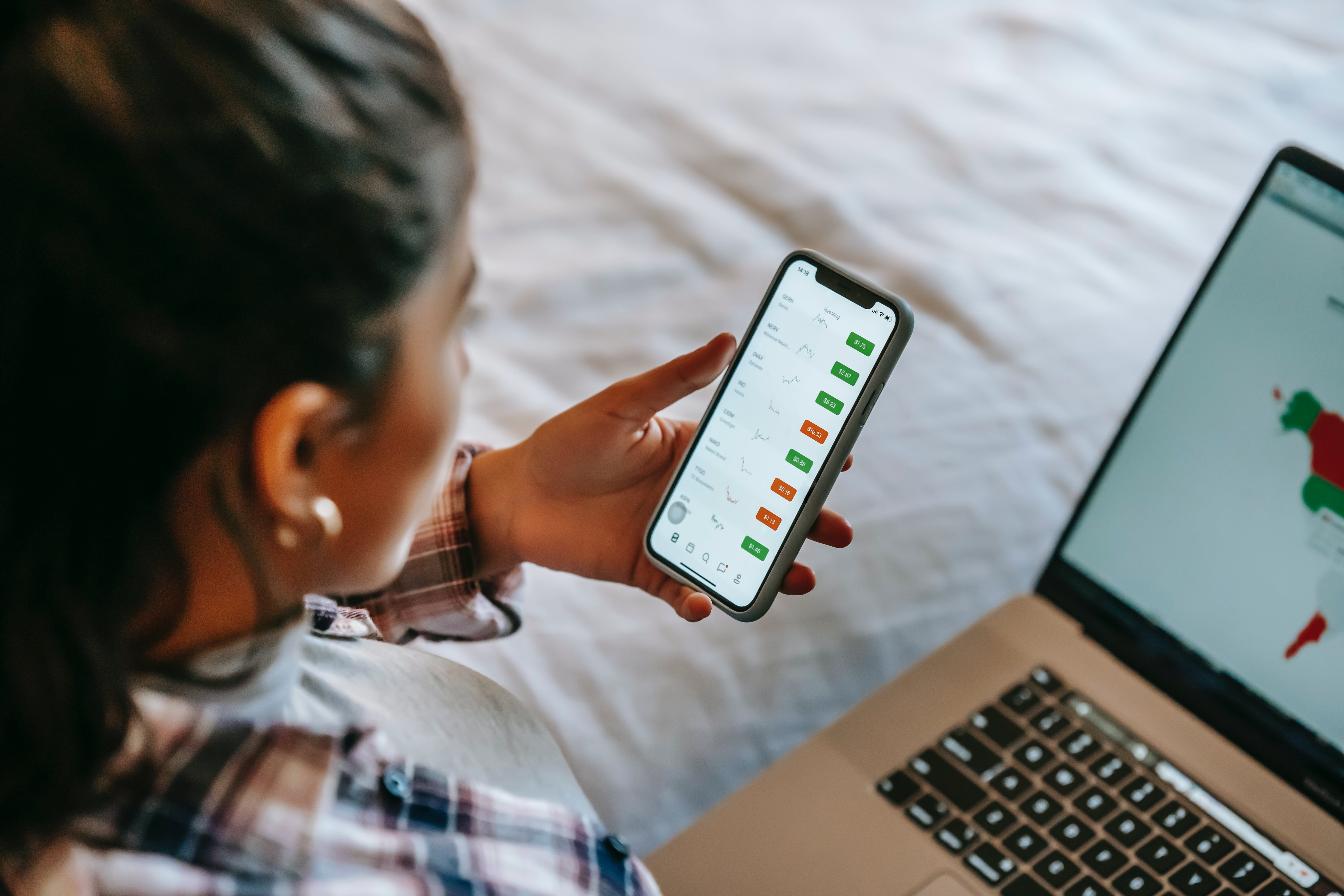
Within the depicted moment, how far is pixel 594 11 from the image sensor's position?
1.07 metres

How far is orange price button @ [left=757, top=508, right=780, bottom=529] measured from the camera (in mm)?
561

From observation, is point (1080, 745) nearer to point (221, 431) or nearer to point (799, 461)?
point (799, 461)

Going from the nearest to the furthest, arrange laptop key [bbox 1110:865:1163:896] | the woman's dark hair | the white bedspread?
1. the woman's dark hair
2. laptop key [bbox 1110:865:1163:896]
3. the white bedspread

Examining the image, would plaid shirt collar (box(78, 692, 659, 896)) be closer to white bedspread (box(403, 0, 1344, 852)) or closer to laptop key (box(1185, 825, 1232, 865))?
white bedspread (box(403, 0, 1344, 852))

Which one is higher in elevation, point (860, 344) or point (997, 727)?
point (860, 344)

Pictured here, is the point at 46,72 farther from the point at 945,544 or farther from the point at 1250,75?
the point at 1250,75

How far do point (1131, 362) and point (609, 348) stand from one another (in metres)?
0.40

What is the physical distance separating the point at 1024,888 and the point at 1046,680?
12 cm

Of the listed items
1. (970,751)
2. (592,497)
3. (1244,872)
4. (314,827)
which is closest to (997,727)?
(970,751)

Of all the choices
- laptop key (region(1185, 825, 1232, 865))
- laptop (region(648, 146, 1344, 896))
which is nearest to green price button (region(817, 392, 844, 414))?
laptop (region(648, 146, 1344, 896))

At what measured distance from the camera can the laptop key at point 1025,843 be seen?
53 cm

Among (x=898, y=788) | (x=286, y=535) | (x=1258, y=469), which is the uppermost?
(x=1258, y=469)

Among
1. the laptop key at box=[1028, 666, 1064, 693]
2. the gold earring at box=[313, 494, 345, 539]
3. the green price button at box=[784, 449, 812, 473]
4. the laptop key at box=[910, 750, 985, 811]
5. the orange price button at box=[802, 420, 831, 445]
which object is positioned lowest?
the laptop key at box=[910, 750, 985, 811]

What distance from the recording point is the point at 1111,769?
1.85 feet
